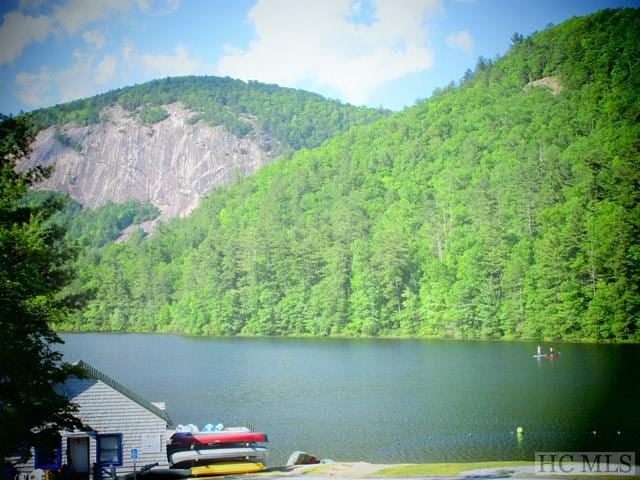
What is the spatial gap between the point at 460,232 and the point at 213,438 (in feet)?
345

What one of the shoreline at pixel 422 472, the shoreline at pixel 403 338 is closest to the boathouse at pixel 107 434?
the shoreline at pixel 422 472

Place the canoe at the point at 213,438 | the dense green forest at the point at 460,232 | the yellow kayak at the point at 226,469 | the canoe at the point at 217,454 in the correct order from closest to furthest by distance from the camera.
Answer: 1. the yellow kayak at the point at 226,469
2. the canoe at the point at 217,454
3. the canoe at the point at 213,438
4. the dense green forest at the point at 460,232

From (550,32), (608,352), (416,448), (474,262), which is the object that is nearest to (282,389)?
(416,448)

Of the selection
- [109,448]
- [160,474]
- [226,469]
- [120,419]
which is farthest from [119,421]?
[226,469]

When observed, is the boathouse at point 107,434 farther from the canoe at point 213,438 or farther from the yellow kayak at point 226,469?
the canoe at point 213,438

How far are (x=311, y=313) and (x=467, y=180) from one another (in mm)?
42071

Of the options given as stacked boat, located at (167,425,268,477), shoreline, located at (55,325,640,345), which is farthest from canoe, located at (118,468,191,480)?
shoreline, located at (55,325,640,345)

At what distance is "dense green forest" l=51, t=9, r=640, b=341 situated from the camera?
4250 inches

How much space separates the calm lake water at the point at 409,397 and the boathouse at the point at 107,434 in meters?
8.44

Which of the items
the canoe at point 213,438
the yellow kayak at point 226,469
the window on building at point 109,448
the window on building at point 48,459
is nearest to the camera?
the window on building at point 48,459

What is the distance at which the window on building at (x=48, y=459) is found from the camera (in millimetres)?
29281

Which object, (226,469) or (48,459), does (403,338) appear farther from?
(48,459)

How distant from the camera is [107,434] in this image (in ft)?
99.1

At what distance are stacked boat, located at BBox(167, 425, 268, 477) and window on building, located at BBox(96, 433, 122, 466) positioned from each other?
119 inches
